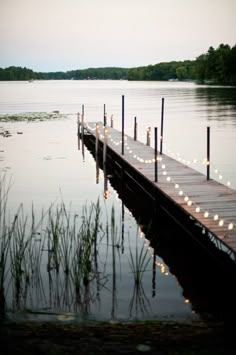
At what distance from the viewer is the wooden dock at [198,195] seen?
8.27 m

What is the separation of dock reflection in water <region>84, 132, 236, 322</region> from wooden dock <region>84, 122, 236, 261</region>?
44 centimetres

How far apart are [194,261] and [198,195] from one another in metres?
1.89

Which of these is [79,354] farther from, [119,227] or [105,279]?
[119,227]

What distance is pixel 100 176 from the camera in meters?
18.3

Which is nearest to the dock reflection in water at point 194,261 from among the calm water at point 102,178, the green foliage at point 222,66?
the calm water at point 102,178

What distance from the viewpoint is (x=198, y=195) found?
35.1 ft

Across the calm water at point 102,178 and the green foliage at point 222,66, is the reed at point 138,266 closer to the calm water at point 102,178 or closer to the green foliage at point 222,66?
the calm water at point 102,178

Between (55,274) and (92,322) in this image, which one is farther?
(55,274)

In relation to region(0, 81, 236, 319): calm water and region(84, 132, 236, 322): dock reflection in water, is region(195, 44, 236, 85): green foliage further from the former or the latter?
region(84, 132, 236, 322): dock reflection in water

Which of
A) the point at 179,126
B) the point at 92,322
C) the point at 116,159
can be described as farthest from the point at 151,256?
the point at 179,126

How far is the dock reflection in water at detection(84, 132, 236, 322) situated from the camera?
724 cm

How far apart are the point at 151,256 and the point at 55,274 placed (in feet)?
7.30

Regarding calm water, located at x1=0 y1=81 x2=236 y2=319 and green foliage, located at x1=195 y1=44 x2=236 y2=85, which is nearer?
calm water, located at x1=0 y1=81 x2=236 y2=319

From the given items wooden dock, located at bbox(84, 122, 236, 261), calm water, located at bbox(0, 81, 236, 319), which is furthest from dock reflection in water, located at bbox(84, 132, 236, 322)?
wooden dock, located at bbox(84, 122, 236, 261)
